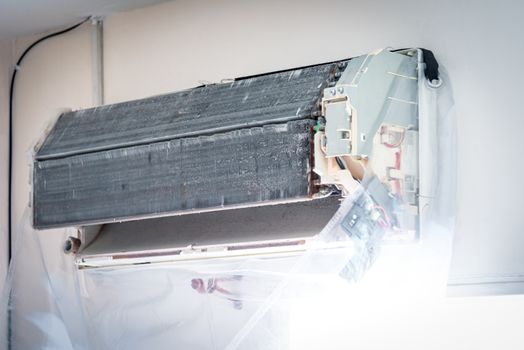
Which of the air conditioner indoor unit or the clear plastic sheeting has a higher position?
the air conditioner indoor unit

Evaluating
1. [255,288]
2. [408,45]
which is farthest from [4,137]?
[408,45]

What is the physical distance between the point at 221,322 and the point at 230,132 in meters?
0.52

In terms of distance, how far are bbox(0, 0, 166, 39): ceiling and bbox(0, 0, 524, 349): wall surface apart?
0.16 ft

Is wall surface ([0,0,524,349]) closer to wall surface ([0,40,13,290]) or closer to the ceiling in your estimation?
the ceiling

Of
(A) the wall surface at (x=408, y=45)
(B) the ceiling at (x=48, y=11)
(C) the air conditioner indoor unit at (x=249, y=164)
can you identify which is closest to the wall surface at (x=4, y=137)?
(B) the ceiling at (x=48, y=11)

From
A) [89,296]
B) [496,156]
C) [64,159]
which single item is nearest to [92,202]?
[64,159]

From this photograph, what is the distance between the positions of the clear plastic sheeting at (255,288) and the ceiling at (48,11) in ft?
2.05

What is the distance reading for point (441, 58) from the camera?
223 cm

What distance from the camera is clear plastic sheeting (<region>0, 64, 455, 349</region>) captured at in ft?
6.80

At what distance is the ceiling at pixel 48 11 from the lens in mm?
2803

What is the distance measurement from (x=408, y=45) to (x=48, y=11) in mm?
1137

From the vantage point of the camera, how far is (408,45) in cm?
228

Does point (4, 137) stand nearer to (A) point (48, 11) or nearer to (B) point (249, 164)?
(A) point (48, 11)

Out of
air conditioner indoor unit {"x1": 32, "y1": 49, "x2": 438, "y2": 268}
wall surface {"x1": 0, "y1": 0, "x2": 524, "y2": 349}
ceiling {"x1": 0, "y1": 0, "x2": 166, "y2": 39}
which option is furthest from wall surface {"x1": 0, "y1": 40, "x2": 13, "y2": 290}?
air conditioner indoor unit {"x1": 32, "y1": 49, "x2": 438, "y2": 268}
